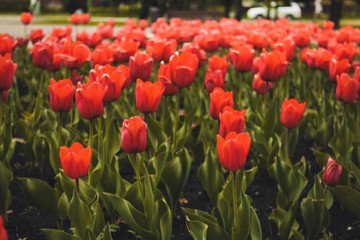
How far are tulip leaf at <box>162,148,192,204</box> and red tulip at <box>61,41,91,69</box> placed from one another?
1.04 meters

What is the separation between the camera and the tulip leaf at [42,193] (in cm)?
230

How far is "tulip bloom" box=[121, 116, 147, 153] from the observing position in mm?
1812

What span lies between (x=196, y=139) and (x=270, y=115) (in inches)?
20.2

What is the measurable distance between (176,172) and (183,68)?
548 mm

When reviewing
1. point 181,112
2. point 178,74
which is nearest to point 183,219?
point 178,74

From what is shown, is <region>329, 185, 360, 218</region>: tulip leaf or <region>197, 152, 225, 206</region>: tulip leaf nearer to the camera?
<region>329, 185, 360, 218</region>: tulip leaf

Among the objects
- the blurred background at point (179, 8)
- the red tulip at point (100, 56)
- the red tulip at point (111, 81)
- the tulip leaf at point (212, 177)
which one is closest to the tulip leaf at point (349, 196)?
the tulip leaf at point (212, 177)

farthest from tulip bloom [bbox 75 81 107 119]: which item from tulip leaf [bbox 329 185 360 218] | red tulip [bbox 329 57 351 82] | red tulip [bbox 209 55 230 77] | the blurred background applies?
the blurred background

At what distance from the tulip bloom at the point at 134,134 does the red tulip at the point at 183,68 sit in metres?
0.78

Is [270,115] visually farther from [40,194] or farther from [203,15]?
[203,15]

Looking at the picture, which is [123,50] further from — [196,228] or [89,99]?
[196,228]

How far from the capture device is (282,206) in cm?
257

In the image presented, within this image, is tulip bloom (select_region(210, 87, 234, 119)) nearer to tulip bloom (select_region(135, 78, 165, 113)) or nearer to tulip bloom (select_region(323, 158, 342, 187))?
tulip bloom (select_region(135, 78, 165, 113))

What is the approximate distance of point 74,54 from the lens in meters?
3.19
